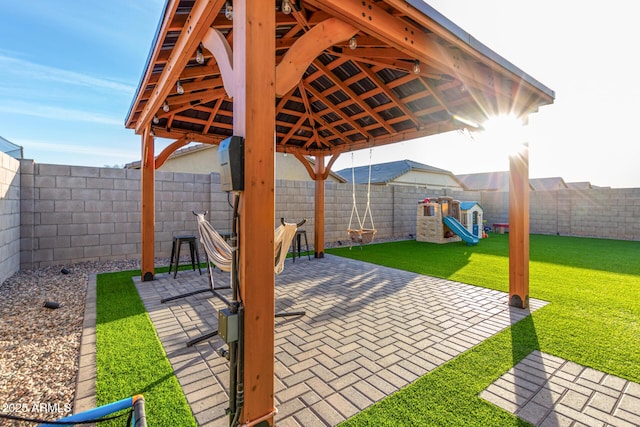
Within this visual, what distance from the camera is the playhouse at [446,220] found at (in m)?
9.50

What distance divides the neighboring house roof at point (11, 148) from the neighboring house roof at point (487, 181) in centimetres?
2788

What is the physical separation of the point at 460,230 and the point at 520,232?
5.89 meters

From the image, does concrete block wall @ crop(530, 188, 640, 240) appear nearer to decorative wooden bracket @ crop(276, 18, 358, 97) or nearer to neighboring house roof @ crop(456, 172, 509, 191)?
decorative wooden bracket @ crop(276, 18, 358, 97)

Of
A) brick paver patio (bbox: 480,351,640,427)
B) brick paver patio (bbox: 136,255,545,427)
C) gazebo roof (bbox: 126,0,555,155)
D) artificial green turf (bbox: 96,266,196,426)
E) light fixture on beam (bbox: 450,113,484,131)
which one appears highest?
gazebo roof (bbox: 126,0,555,155)

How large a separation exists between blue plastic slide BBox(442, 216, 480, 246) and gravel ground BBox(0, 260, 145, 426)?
9.13 m

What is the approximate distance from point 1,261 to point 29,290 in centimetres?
59

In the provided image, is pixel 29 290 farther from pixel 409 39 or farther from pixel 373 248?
pixel 373 248

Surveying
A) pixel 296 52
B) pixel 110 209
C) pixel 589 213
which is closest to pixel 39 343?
pixel 296 52

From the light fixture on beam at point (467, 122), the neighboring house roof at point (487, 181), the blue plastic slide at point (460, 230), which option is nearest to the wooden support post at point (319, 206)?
the light fixture on beam at point (467, 122)

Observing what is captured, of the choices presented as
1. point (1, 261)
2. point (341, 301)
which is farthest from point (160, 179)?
point (341, 301)

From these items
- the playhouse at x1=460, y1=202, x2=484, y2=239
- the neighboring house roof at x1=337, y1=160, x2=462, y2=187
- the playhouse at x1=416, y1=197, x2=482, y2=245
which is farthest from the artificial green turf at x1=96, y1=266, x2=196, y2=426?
the neighboring house roof at x1=337, y1=160, x2=462, y2=187

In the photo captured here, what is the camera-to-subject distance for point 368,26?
2.06 meters

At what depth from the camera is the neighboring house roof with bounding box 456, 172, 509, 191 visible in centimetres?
2697

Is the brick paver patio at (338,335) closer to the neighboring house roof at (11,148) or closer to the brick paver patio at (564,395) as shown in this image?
the brick paver patio at (564,395)
